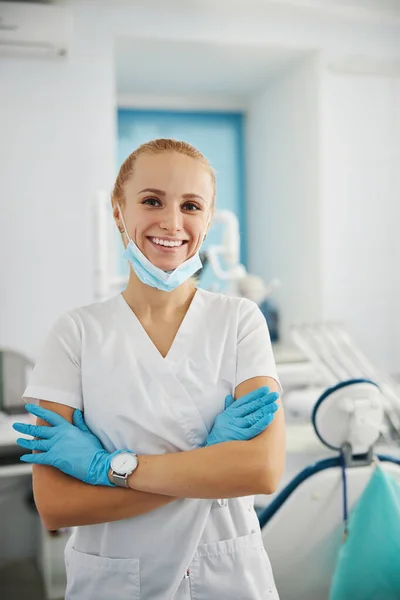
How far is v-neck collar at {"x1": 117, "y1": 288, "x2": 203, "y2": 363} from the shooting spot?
3.31 ft

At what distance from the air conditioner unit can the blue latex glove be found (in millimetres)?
1956

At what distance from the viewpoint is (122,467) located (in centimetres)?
90

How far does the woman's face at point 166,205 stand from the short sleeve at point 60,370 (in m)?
0.18

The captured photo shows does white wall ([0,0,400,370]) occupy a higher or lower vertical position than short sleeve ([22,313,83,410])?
higher

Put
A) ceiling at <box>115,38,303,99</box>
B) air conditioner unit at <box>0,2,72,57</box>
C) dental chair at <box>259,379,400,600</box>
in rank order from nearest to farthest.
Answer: dental chair at <box>259,379,400,600</box> < air conditioner unit at <box>0,2,72,57</box> < ceiling at <box>115,38,303,99</box>

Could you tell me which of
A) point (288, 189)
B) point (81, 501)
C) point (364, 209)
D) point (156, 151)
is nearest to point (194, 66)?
point (288, 189)

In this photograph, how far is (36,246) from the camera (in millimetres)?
2592

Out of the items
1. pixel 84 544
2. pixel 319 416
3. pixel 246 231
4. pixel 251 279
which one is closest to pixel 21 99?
pixel 251 279

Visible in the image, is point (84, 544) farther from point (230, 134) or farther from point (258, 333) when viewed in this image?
point (230, 134)

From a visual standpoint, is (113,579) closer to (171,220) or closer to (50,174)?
(171,220)

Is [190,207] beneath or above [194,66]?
beneath

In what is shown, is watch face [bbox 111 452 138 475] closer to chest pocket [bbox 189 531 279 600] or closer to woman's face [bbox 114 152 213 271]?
chest pocket [bbox 189 531 279 600]

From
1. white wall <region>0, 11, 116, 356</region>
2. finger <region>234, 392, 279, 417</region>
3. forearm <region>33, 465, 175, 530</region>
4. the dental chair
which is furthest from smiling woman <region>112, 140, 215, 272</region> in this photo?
white wall <region>0, 11, 116, 356</region>

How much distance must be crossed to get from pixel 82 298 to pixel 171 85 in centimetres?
133
